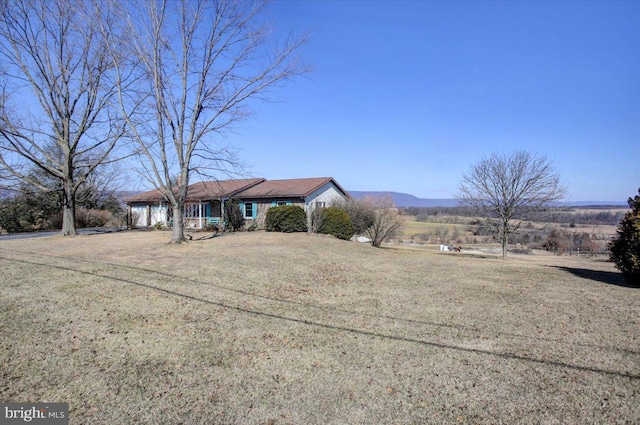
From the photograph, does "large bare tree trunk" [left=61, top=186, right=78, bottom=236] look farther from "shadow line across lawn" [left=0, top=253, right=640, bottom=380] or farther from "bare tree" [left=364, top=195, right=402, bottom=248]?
"bare tree" [left=364, top=195, right=402, bottom=248]

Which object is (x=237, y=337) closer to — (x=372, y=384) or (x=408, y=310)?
(x=372, y=384)

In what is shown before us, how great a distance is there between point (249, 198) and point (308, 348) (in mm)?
22180

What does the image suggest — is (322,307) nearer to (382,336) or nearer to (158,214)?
(382,336)

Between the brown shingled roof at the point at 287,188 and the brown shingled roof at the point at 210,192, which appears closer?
the brown shingled roof at the point at 287,188

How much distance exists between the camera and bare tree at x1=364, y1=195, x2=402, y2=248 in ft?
87.4

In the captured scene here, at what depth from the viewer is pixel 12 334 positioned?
496 centimetres

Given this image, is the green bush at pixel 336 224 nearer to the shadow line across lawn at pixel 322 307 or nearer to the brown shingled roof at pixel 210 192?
the brown shingled roof at pixel 210 192

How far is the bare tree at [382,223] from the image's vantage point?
1048 inches

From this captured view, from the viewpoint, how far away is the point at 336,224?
22172 millimetres

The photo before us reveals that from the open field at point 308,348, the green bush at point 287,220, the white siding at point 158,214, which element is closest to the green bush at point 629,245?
the open field at point 308,348

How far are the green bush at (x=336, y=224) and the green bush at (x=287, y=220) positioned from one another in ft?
4.35

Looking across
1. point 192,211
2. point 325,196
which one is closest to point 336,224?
point 325,196

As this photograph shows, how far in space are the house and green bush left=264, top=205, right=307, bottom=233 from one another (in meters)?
2.10

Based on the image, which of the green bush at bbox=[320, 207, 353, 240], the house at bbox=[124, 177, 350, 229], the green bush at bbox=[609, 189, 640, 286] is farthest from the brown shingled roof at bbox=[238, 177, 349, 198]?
the green bush at bbox=[609, 189, 640, 286]
